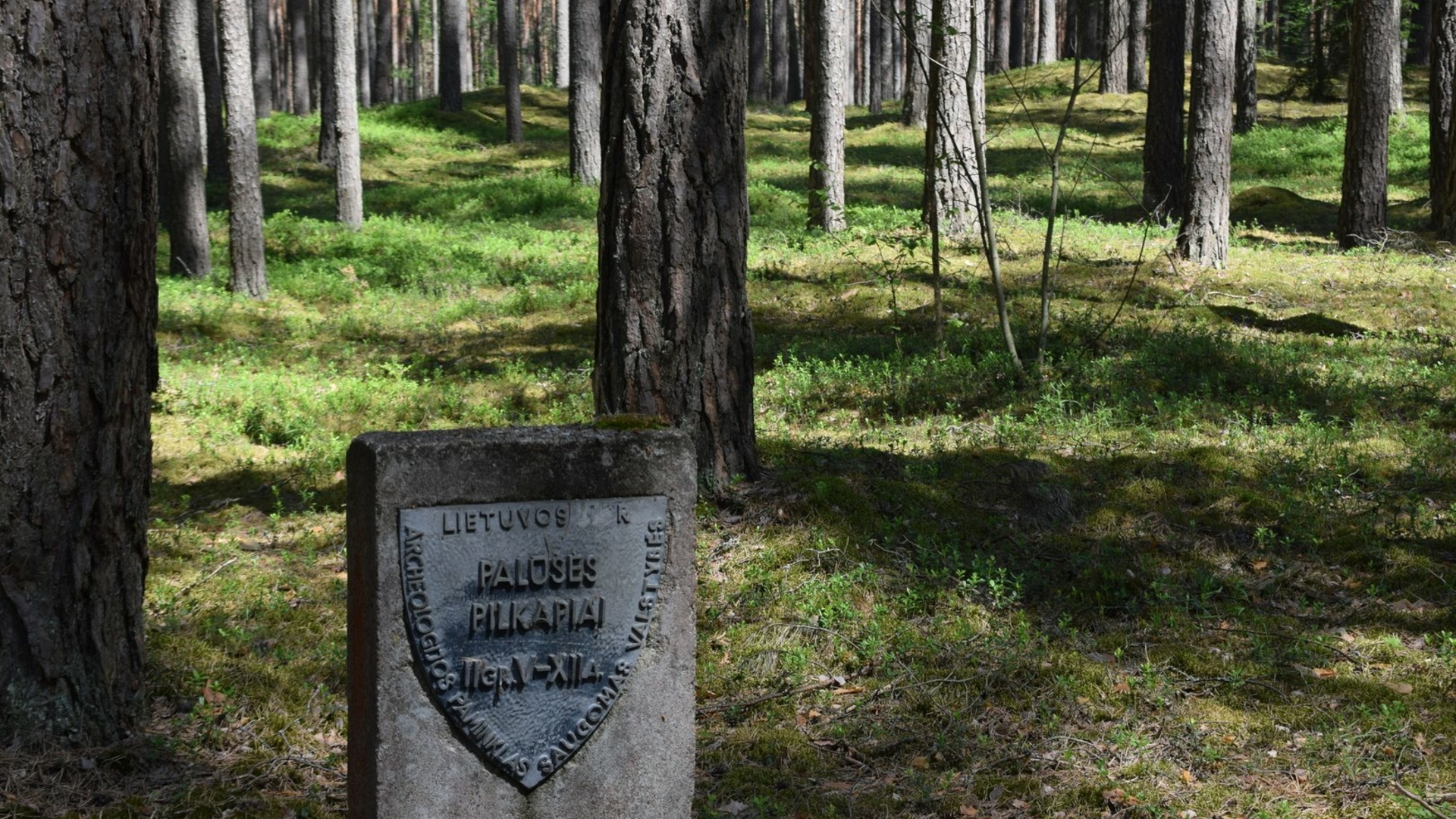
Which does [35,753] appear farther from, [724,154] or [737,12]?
[737,12]

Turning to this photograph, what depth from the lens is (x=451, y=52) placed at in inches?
1185

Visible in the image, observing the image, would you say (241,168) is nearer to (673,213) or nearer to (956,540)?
(673,213)

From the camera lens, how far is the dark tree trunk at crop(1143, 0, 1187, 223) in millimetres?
16672

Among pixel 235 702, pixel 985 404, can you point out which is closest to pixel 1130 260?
pixel 985 404

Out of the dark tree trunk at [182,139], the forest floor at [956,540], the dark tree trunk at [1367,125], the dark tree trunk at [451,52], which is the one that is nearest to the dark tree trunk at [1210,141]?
the forest floor at [956,540]

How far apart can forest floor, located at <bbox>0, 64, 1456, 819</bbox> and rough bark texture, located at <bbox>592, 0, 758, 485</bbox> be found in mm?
764

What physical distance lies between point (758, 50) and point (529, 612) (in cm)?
3668

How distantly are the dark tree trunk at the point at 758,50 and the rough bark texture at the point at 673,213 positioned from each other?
3131 cm

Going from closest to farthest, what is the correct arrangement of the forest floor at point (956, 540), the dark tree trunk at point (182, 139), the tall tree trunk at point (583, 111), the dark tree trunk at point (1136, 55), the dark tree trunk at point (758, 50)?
1. the forest floor at point (956, 540)
2. the dark tree trunk at point (182, 139)
3. the tall tree trunk at point (583, 111)
4. the dark tree trunk at point (1136, 55)
5. the dark tree trunk at point (758, 50)

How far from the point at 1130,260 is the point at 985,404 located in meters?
5.78

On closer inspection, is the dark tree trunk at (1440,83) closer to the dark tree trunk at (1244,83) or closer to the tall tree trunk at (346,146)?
the dark tree trunk at (1244,83)

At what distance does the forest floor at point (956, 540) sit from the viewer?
4.61 metres

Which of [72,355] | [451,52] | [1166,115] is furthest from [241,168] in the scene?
[451,52]

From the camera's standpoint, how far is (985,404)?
28.4 feet
